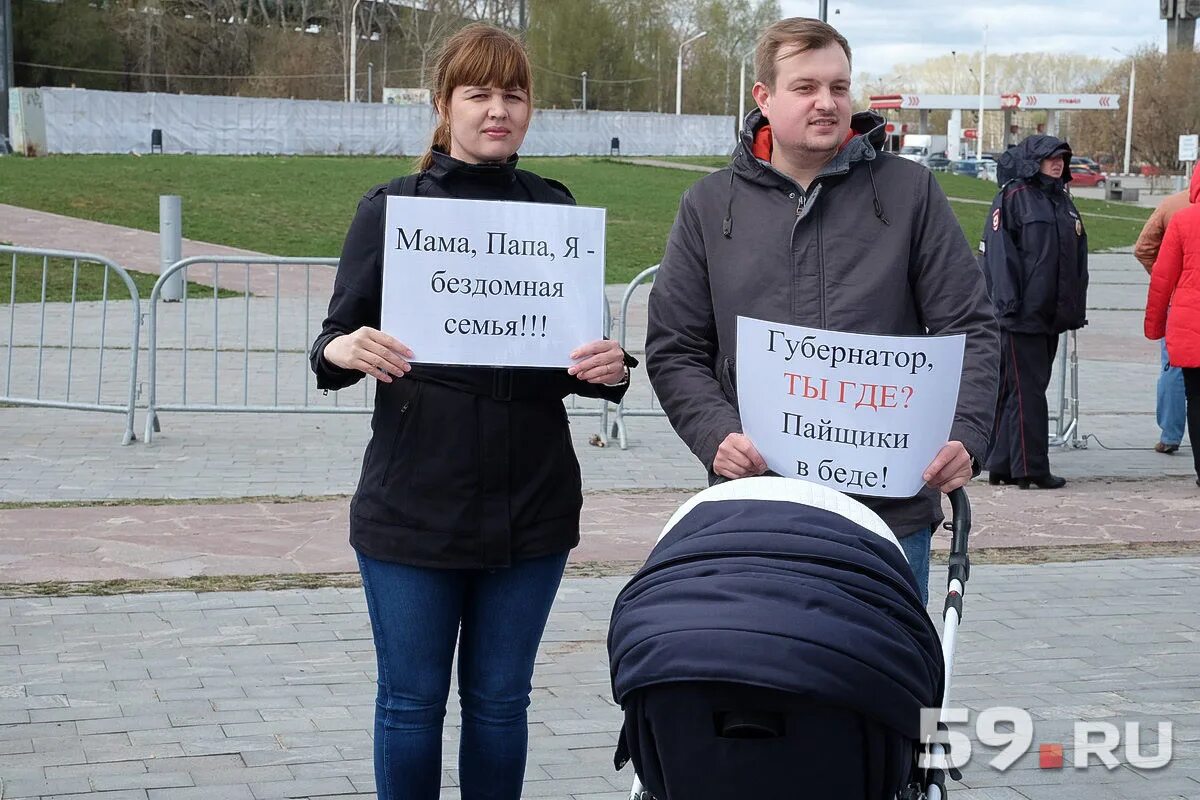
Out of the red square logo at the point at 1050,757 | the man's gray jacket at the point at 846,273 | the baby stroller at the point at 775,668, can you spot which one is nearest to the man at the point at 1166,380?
the red square logo at the point at 1050,757

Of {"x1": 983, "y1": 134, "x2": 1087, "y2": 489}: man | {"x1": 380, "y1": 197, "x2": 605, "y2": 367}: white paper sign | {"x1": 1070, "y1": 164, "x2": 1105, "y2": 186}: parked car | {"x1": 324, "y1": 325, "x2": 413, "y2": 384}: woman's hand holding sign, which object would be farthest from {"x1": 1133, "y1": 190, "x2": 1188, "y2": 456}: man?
{"x1": 1070, "y1": 164, "x2": 1105, "y2": 186}: parked car

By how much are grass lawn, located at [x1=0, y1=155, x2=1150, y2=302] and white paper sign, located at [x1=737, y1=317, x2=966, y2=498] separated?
15.9 meters

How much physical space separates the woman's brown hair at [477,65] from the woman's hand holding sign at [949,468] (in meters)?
1.23

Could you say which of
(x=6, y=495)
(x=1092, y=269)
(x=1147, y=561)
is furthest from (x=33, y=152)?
(x=1147, y=561)

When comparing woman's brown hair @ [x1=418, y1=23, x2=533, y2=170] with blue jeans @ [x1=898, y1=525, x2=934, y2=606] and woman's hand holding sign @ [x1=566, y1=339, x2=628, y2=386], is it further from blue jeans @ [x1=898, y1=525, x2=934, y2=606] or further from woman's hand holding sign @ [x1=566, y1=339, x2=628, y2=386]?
blue jeans @ [x1=898, y1=525, x2=934, y2=606]

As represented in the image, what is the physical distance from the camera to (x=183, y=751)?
462cm

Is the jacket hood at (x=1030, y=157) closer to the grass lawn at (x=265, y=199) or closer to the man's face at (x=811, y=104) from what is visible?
the man's face at (x=811, y=104)

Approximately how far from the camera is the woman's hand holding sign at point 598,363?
3383 mm

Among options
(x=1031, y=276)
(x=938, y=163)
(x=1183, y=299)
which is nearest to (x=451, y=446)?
(x=1031, y=276)

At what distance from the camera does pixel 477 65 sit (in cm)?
333

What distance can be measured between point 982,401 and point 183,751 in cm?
269

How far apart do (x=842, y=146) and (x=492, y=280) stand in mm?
855

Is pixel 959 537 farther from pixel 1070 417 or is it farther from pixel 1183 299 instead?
pixel 1070 417

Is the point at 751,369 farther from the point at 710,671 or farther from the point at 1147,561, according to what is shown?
the point at 1147,561
